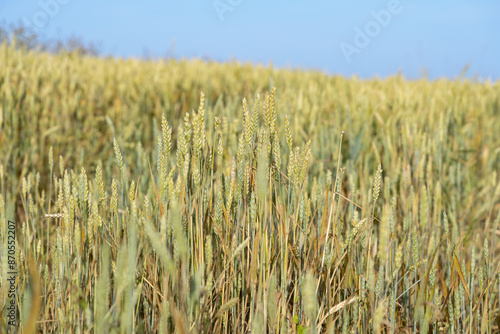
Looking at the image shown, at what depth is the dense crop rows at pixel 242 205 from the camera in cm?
101

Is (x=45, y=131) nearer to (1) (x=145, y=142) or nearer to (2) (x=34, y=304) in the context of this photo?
(1) (x=145, y=142)

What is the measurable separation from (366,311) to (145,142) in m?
2.90

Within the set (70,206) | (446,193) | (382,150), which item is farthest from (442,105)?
(70,206)

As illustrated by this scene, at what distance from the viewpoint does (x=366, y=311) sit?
1.18m

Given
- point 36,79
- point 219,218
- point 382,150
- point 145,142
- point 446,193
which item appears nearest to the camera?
point 219,218

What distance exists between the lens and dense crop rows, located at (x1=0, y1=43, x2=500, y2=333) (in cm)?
101

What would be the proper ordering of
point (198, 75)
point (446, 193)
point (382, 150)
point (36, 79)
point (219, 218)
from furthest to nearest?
point (198, 75) → point (36, 79) → point (382, 150) → point (446, 193) → point (219, 218)

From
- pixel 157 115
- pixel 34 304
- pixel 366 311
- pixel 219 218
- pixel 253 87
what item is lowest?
pixel 366 311

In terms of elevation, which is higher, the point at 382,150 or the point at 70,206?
the point at 382,150

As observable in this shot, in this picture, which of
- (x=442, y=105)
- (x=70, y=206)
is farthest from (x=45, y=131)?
(x=442, y=105)

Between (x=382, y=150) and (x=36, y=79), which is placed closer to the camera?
(x=382, y=150)

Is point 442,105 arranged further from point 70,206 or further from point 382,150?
point 70,206

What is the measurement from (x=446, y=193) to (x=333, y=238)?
1.70 meters

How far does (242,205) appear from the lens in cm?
124
